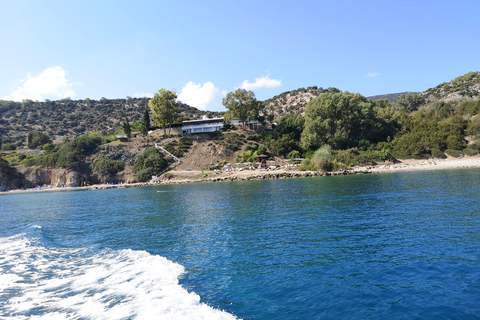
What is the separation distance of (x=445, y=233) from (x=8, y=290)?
61.8 ft

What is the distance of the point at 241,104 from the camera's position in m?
91.2

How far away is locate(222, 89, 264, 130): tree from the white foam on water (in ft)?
256

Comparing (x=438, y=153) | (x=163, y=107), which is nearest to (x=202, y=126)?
(x=163, y=107)

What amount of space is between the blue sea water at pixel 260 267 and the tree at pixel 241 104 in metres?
71.4

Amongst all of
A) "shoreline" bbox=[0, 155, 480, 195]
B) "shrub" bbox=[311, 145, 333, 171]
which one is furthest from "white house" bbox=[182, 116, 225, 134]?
"shrub" bbox=[311, 145, 333, 171]

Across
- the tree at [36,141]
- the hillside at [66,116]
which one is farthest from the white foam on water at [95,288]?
the hillside at [66,116]

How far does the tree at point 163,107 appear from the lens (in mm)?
88000

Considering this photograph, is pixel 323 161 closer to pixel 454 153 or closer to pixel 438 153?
pixel 438 153

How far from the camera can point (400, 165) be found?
59750 mm

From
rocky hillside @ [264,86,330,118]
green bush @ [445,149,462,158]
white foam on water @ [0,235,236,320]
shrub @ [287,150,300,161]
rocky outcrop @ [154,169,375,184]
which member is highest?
rocky hillside @ [264,86,330,118]

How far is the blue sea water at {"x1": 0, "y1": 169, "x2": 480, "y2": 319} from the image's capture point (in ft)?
26.9

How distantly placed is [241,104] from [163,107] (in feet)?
79.5

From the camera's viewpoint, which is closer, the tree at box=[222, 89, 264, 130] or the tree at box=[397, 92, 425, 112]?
the tree at box=[222, 89, 264, 130]

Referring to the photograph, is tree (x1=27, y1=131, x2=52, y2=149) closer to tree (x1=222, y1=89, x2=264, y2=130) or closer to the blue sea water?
tree (x1=222, y1=89, x2=264, y2=130)
